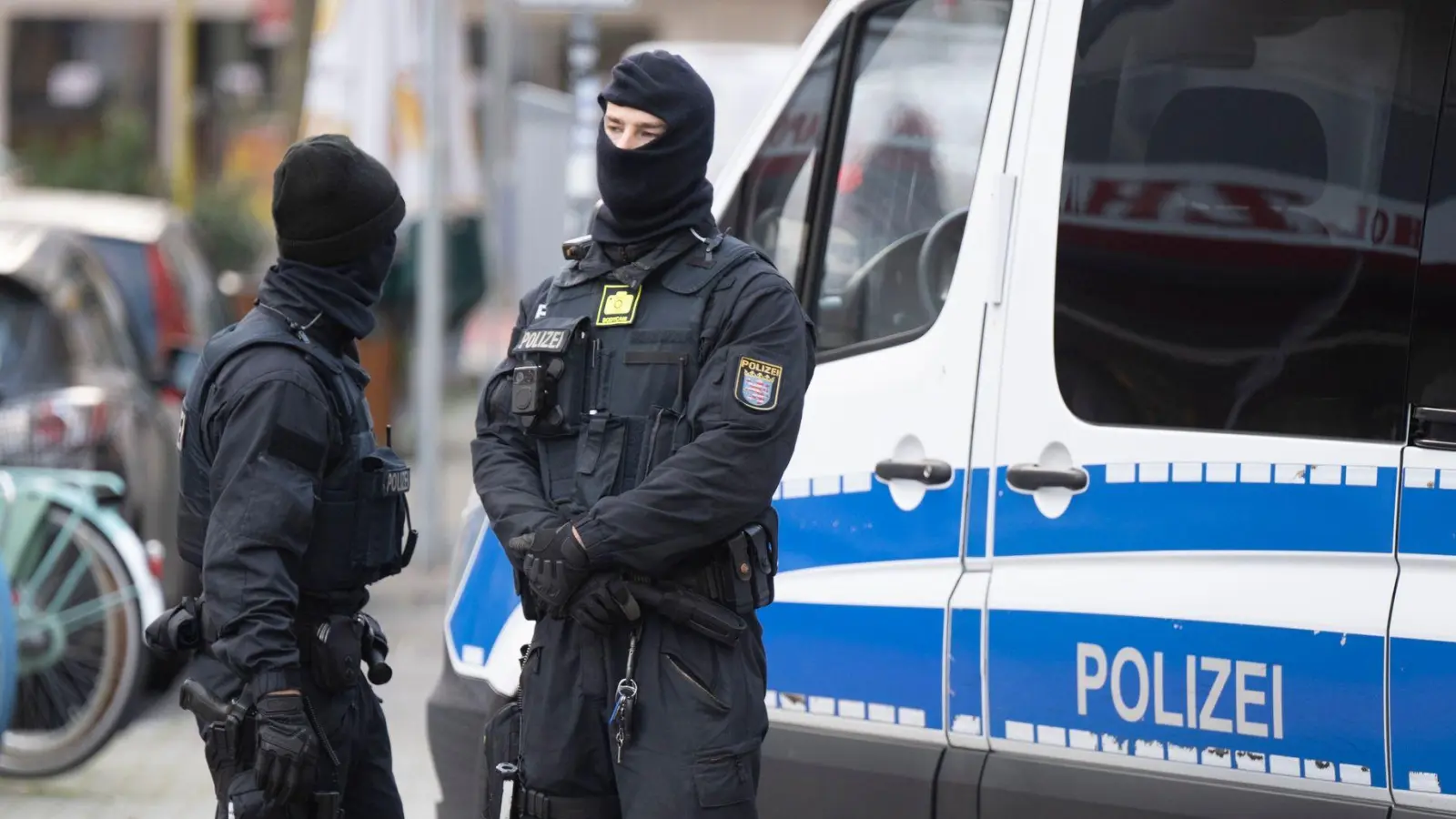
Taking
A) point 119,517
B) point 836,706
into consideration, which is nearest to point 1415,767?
point 836,706

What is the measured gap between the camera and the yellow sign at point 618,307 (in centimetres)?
305

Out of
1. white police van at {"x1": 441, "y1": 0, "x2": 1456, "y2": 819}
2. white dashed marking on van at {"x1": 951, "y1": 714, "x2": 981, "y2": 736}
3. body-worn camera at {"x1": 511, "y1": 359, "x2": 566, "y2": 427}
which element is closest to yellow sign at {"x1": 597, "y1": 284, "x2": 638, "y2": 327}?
body-worn camera at {"x1": 511, "y1": 359, "x2": 566, "y2": 427}

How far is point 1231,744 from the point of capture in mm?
3262

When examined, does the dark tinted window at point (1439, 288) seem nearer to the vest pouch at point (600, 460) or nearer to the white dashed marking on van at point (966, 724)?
the white dashed marking on van at point (966, 724)

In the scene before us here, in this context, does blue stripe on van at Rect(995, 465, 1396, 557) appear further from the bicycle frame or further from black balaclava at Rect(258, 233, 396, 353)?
the bicycle frame

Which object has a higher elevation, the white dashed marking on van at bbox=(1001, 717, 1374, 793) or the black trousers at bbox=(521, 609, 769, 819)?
the black trousers at bbox=(521, 609, 769, 819)

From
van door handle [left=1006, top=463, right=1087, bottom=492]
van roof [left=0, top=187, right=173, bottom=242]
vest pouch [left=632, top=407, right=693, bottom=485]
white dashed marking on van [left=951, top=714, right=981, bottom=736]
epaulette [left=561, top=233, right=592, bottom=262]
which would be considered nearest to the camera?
vest pouch [left=632, top=407, right=693, bottom=485]

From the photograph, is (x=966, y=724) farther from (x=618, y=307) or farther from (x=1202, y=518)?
(x=618, y=307)

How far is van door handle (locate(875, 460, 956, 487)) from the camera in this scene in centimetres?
361

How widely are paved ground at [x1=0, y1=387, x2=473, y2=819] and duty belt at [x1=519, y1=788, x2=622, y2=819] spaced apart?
2451mm

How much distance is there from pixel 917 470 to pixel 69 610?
3.28 m

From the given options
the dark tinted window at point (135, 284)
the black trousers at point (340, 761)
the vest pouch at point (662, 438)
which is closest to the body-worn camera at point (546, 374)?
the vest pouch at point (662, 438)

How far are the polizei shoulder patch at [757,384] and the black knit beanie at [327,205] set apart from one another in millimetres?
790

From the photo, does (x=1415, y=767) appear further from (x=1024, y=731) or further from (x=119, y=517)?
(x=119, y=517)
